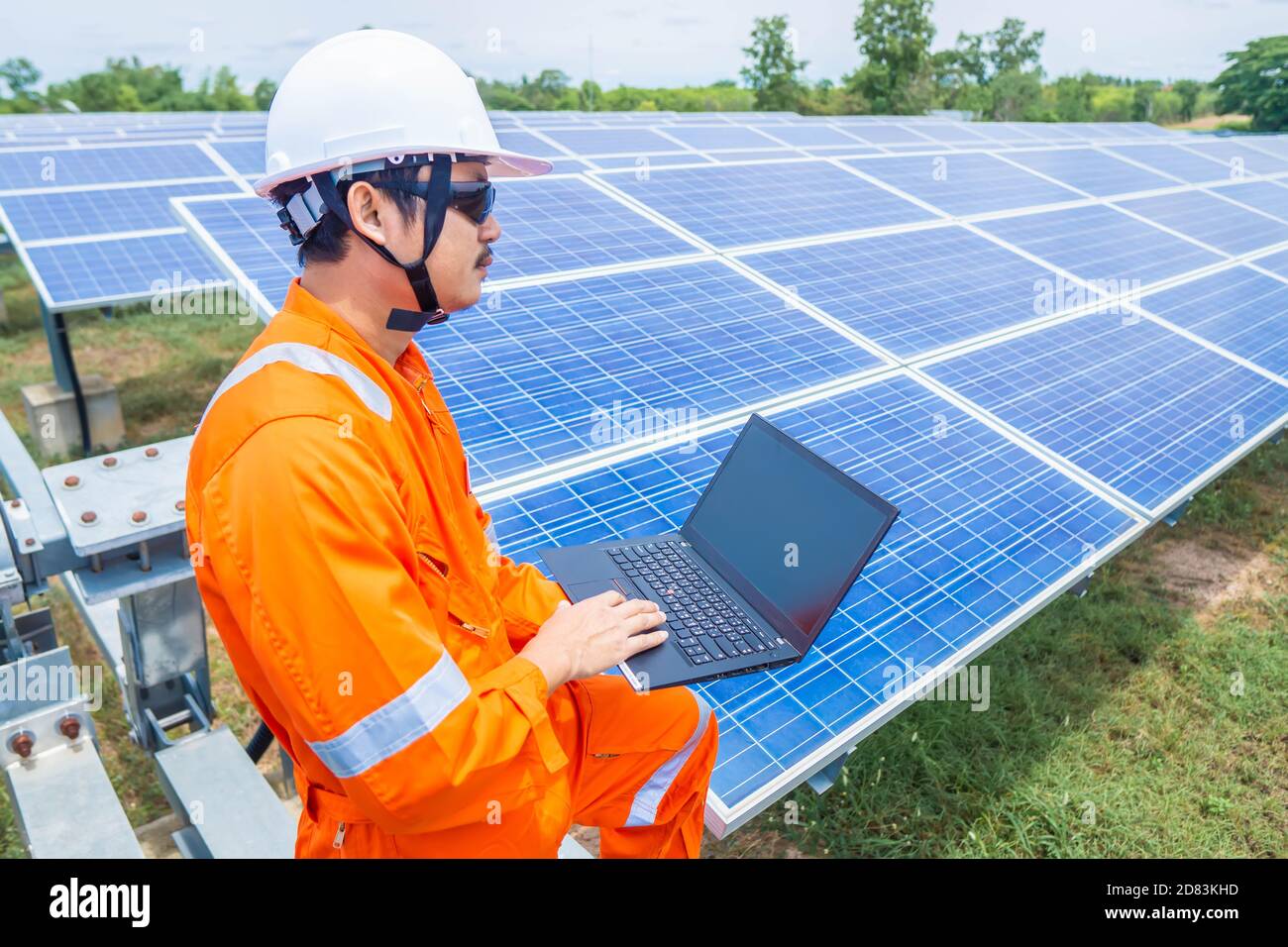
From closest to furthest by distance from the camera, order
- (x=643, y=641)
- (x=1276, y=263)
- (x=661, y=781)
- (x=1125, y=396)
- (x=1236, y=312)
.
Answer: (x=643, y=641) < (x=661, y=781) < (x=1125, y=396) < (x=1236, y=312) < (x=1276, y=263)

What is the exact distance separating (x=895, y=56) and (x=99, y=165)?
3629cm

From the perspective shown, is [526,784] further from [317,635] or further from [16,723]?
[16,723]

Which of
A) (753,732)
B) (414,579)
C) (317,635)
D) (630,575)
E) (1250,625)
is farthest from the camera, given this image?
(1250,625)

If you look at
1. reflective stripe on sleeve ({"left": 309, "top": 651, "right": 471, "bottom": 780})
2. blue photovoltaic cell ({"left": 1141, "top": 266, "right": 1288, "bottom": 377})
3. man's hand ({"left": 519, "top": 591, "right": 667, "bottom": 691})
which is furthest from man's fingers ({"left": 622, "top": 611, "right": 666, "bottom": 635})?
blue photovoltaic cell ({"left": 1141, "top": 266, "right": 1288, "bottom": 377})

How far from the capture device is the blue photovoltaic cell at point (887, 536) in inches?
102

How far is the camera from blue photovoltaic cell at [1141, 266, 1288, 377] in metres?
5.89

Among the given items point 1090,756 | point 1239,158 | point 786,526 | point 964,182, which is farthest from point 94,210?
point 1239,158

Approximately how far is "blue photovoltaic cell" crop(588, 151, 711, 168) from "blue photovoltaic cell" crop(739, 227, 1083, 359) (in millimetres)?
2391

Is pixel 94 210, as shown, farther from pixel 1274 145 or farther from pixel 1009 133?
pixel 1274 145

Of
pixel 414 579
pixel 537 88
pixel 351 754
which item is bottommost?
pixel 351 754

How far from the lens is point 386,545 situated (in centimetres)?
183

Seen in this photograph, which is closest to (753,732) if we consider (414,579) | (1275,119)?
(414,579)

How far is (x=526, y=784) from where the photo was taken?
2021 mm
